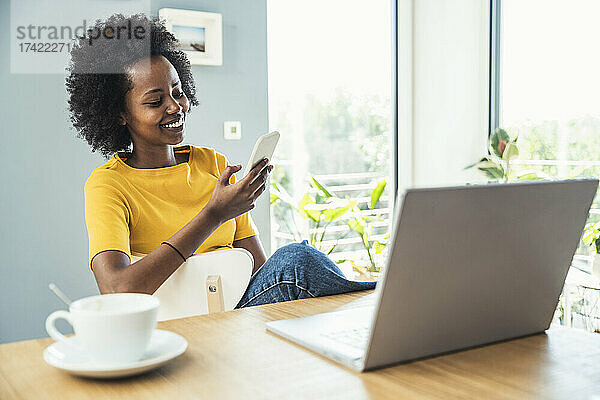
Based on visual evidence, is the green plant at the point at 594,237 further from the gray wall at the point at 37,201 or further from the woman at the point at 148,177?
the gray wall at the point at 37,201

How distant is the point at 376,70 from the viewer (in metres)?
3.88

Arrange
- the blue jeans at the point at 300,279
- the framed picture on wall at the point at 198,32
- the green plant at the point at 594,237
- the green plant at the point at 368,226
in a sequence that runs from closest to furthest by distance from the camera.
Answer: the blue jeans at the point at 300,279
the green plant at the point at 594,237
the framed picture on wall at the point at 198,32
the green plant at the point at 368,226

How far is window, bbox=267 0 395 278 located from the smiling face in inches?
64.1

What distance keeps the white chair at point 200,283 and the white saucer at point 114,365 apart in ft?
1.99

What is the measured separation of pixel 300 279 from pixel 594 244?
1.99 m

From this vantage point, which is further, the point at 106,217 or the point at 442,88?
the point at 442,88

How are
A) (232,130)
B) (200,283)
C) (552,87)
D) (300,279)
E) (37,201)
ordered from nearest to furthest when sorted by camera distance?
(300,279), (200,283), (37,201), (232,130), (552,87)

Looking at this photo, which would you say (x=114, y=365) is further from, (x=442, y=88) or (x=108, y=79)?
(x=442, y=88)


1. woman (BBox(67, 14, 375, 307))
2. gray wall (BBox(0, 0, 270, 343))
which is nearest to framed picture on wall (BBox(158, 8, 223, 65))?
gray wall (BBox(0, 0, 270, 343))

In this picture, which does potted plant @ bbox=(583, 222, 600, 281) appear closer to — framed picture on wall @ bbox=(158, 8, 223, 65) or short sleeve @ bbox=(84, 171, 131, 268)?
framed picture on wall @ bbox=(158, 8, 223, 65)

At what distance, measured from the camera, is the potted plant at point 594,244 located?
2.63m

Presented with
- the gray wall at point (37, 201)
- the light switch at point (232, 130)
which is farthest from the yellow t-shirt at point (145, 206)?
the light switch at point (232, 130)

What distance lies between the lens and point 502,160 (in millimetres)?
3201

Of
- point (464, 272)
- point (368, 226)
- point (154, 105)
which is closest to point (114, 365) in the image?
point (464, 272)
